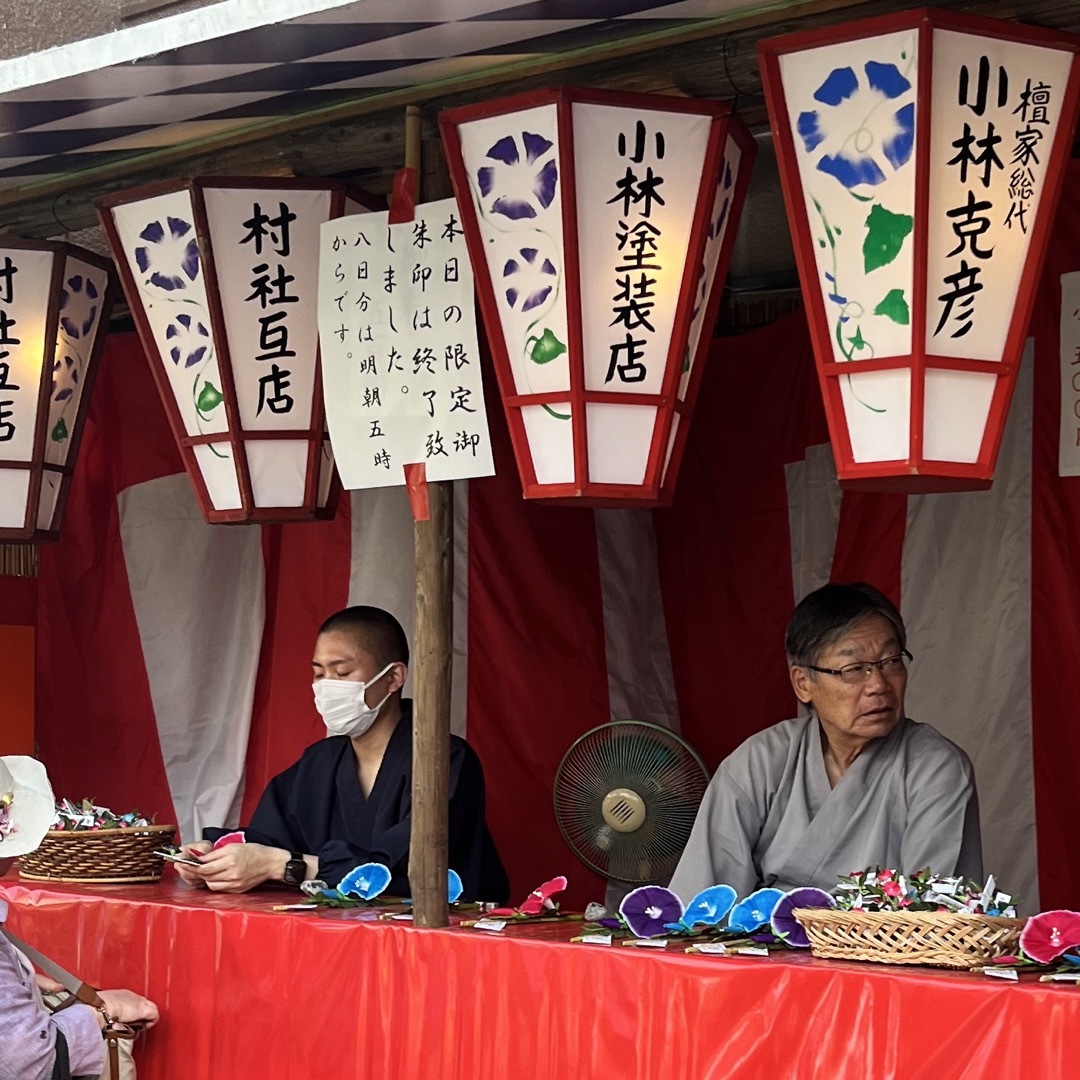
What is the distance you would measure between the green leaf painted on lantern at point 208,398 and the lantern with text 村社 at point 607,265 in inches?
53.9

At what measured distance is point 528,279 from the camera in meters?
4.14

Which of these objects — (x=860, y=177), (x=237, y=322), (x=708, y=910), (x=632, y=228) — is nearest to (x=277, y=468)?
(x=237, y=322)

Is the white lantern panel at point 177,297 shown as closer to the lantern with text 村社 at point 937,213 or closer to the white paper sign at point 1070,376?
the lantern with text 村社 at point 937,213

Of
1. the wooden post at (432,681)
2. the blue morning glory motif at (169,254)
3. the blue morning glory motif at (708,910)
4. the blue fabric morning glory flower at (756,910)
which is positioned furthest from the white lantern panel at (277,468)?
the blue fabric morning glory flower at (756,910)

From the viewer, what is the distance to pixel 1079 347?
5.43 meters

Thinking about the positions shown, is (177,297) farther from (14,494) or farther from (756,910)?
(756,910)

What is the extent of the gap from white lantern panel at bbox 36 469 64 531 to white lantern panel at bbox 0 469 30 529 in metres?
0.06

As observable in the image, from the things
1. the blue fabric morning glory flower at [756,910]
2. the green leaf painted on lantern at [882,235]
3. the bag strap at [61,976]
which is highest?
the green leaf painted on lantern at [882,235]

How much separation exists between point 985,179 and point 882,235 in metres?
0.24

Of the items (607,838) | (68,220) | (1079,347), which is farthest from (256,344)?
(1079,347)

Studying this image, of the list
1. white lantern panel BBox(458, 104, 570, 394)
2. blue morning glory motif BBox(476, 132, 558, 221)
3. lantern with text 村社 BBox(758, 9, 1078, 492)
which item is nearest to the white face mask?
white lantern panel BBox(458, 104, 570, 394)

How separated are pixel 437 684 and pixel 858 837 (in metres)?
1.22

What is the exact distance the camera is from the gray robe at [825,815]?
4.43 metres

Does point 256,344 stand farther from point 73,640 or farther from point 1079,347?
point 73,640
